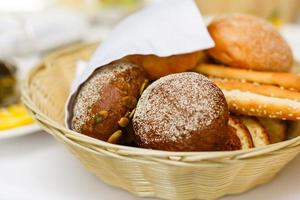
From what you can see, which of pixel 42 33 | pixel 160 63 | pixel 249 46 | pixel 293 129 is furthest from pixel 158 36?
pixel 42 33

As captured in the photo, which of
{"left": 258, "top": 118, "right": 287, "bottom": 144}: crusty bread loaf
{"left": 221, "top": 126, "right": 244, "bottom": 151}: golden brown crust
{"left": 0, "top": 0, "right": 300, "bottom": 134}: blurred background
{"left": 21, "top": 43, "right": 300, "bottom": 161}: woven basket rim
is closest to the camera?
{"left": 21, "top": 43, "right": 300, "bottom": 161}: woven basket rim

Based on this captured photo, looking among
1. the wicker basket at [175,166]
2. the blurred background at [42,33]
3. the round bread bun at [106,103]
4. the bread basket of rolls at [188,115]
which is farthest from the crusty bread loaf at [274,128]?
the blurred background at [42,33]

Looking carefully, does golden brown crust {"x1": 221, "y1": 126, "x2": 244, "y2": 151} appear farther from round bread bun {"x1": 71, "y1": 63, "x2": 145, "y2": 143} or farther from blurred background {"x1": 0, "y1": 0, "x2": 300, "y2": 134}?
blurred background {"x1": 0, "y1": 0, "x2": 300, "y2": 134}

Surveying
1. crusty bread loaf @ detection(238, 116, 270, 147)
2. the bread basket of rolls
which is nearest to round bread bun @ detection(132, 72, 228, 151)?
the bread basket of rolls

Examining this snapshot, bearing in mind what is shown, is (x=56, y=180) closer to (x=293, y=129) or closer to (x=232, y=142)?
(x=232, y=142)

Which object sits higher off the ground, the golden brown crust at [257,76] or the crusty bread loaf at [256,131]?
the golden brown crust at [257,76]

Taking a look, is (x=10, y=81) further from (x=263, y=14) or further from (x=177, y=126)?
(x=263, y=14)

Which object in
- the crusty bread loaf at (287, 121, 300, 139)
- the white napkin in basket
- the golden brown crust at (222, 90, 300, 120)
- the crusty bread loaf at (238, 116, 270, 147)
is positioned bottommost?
the crusty bread loaf at (287, 121, 300, 139)

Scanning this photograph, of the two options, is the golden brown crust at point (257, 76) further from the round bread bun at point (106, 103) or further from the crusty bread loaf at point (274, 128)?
the round bread bun at point (106, 103)
